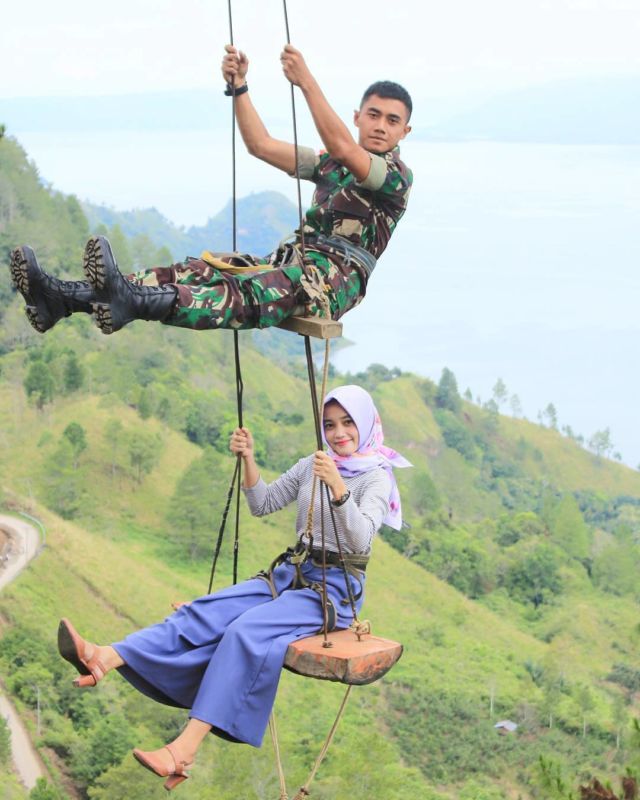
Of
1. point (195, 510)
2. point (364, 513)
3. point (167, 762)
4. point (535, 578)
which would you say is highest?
point (364, 513)

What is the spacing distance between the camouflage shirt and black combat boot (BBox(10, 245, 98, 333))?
4.03 ft

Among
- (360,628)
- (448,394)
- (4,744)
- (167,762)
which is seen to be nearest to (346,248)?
(360,628)

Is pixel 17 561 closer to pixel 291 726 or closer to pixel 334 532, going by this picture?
pixel 291 726

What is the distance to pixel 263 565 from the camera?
42906mm

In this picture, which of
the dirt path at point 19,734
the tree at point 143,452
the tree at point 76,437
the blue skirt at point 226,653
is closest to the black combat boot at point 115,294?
the blue skirt at point 226,653

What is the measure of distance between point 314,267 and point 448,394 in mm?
→ 67003

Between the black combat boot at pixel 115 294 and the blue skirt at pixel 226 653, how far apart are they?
1.18m

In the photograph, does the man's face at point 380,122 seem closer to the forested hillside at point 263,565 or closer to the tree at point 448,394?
the forested hillside at point 263,565

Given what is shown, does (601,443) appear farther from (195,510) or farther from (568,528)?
(195,510)

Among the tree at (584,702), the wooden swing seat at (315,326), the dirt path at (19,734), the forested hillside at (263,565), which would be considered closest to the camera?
the wooden swing seat at (315,326)

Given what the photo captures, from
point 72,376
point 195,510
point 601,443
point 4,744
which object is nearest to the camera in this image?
point 4,744

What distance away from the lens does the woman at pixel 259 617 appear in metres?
4.78

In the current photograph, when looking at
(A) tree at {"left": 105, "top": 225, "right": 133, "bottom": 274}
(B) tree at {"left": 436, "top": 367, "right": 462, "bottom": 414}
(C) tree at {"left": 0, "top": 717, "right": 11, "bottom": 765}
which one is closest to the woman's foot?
(C) tree at {"left": 0, "top": 717, "right": 11, "bottom": 765}

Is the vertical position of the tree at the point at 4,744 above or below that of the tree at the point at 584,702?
above
